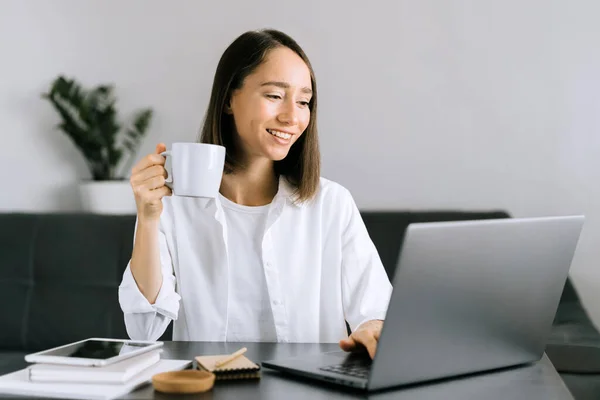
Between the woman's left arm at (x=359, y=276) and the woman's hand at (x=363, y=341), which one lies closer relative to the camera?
the woman's hand at (x=363, y=341)

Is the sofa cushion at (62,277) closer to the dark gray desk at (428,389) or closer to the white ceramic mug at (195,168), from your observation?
the white ceramic mug at (195,168)

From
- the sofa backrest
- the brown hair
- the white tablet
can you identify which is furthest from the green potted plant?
the white tablet

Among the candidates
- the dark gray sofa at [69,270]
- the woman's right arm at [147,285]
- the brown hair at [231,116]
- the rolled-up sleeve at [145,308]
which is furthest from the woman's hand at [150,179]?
the dark gray sofa at [69,270]

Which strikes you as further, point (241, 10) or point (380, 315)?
point (241, 10)

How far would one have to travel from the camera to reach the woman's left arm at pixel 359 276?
1568mm

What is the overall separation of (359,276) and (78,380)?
0.81 meters

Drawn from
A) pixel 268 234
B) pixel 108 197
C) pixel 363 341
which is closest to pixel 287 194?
pixel 268 234

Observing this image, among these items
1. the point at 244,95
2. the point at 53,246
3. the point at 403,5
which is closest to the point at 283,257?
the point at 244,95

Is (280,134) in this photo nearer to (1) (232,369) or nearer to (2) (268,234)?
(2) (268,234)

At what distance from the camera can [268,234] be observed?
5.30ft

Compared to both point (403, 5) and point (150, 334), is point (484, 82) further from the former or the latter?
point (150, 334)

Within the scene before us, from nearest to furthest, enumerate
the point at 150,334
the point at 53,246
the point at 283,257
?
1. the point at 150,334
2. the point at 283,257
3. the point at 53,246

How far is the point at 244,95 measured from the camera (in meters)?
1.66

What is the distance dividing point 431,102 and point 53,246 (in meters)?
1.36
